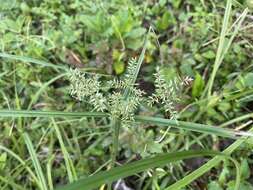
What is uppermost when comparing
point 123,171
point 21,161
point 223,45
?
point 223,45

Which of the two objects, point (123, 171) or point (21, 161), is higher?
point (123, 171)

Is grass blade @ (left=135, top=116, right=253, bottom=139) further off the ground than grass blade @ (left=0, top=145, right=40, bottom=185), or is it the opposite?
grass blade @ (left=135, top=116, right=253, bottom=139)

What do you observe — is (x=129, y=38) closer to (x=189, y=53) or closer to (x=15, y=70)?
(x=189, y=53)

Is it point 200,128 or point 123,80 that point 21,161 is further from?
point 200,128

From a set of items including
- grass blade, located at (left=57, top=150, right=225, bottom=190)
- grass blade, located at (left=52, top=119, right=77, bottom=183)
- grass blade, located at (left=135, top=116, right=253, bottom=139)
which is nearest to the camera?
grass blade, located at (left=57, top=150, right=225, bottom=190)

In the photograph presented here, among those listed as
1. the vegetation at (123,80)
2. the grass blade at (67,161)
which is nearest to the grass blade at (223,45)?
the vegetation at (123,80)

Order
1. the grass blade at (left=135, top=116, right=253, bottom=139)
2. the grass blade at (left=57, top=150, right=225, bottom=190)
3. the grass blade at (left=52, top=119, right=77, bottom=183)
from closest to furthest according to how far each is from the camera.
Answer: the grass blade at (left=57, top=150, right=225, bottom=190)
the grass blade at (left=135, top=116, right=253, bottom=139)
the grass blade at (left=52, top=119, right=77, bottom=183)

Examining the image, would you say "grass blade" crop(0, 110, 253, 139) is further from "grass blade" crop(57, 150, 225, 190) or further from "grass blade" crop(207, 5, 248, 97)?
"grass blade" crop(207, 5, 248, 97)

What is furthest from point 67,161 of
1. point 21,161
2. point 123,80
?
point 123,80

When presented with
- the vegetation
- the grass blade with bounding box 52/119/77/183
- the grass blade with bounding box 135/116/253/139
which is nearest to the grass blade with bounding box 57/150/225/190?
the grass blade with bounding box 135/116/253/139
